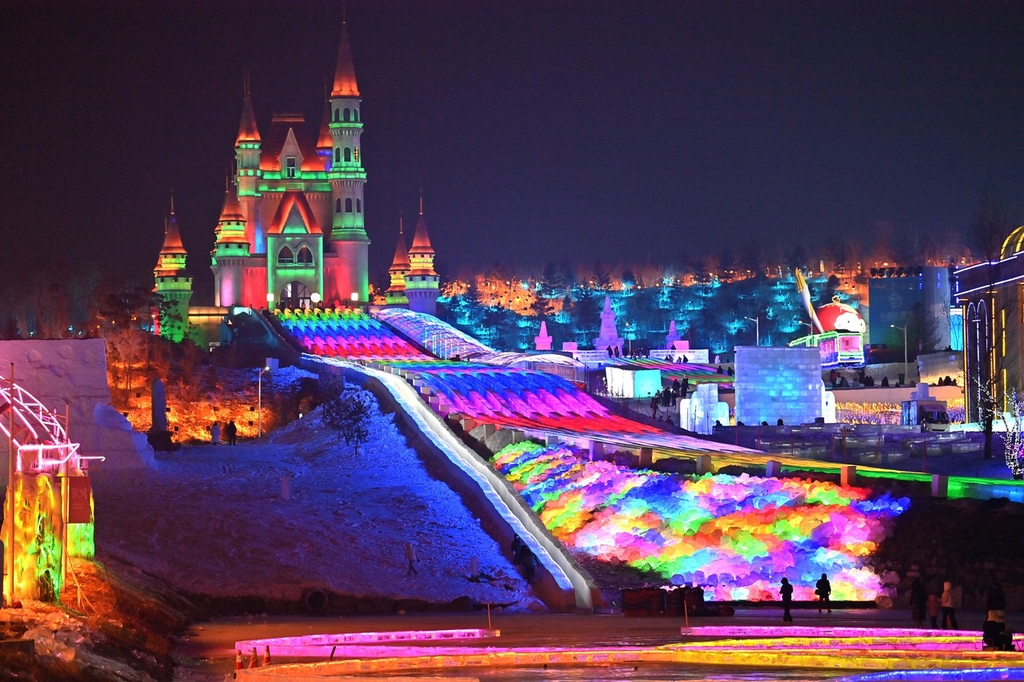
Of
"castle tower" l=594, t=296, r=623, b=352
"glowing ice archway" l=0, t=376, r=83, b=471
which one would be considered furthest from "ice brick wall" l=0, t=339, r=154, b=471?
"castle tower" l=594, t=296, r=623, b=352

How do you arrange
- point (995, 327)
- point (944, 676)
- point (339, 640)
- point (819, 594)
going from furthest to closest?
point (995, 327)
point (819, 594)
point (339, 640)
point (944, 676)

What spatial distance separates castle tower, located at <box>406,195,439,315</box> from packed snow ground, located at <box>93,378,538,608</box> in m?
69.5

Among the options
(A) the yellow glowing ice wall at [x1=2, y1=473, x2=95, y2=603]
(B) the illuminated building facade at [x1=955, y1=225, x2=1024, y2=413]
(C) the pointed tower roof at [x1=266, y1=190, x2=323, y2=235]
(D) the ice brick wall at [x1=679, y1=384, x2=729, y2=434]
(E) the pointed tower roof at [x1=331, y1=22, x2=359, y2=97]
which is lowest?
(A) the yellow glowing ice wall at [x1=2, y1=473, x2=95, y2=603]

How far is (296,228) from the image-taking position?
104250 millimetres

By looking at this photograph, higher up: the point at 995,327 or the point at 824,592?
the point at 995,327

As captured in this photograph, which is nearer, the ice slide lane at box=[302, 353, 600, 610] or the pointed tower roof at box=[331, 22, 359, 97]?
the ice slide lane at box=[302, 353, 600, 610]

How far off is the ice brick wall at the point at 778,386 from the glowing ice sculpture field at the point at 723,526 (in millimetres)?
12705

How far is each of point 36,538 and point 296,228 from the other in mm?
87543

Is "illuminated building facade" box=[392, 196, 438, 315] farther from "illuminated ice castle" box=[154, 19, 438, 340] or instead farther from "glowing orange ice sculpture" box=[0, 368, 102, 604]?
"glowing orange ice sculpture" box=[0, 368, 102, 604]

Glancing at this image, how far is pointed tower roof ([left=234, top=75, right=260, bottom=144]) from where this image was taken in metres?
110

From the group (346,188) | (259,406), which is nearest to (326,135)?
(346,188)

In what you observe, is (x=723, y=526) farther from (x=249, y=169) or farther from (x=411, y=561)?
(x=249, y=169)

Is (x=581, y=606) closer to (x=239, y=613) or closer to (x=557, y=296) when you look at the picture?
(x=239, y=613)

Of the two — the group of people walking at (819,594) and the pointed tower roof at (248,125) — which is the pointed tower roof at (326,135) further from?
the group of people walking at (819,594)
